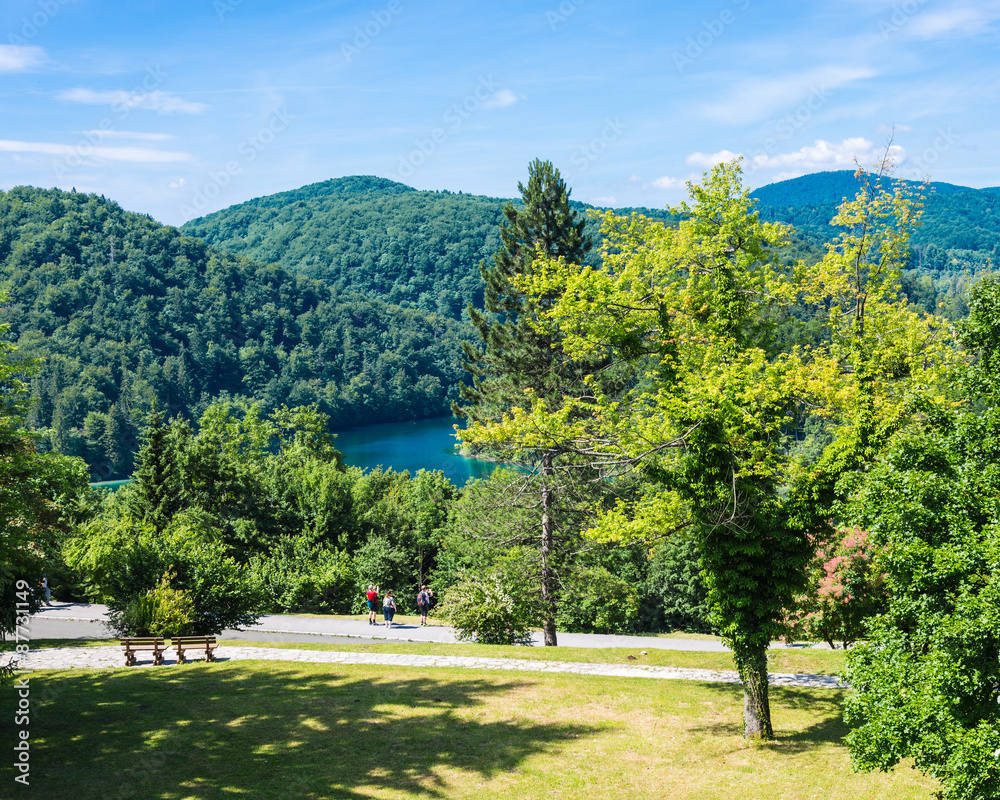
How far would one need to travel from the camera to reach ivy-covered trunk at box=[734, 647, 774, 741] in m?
10.8

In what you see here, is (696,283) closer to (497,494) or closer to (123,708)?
(123,708)

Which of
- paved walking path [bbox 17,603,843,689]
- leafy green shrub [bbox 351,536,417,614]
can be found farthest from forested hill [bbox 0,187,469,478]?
paved walking path [bbox 17,603,843,689]

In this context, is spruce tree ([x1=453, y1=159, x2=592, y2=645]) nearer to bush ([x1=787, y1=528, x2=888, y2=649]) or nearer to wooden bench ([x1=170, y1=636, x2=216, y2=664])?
wooden bench ([x1=170, y1=636, x2=216, y2=664])

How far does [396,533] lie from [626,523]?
28986 millimetres

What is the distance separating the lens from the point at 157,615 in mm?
16906

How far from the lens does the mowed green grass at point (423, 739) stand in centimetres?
948

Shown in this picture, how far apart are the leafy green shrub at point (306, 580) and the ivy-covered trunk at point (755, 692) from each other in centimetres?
2263

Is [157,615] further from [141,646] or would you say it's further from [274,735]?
[274,735]

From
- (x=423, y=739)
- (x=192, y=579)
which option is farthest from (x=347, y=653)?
(x=423, y=739)

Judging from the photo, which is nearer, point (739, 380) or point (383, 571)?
point (739, 380)

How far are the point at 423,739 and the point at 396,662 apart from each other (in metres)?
5.13

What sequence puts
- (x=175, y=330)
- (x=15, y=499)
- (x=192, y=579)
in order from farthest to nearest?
1. (x=175, y=330)
2. (x=192, y=579)
3. (x=15, y=499)

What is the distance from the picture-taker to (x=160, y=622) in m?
16.9

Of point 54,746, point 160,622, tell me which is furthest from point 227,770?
point 160,622
